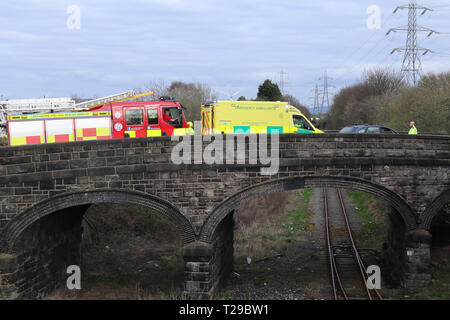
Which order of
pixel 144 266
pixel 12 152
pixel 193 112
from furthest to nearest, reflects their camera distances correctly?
pixel 193 112, pixel 144 266, pixel 12 152

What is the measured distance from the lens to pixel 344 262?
18250 millimetres

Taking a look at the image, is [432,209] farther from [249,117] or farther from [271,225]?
[271,225]

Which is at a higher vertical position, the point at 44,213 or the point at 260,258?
the point at 44,213

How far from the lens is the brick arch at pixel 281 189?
45.6ft

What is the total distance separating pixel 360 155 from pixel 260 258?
24.7ft

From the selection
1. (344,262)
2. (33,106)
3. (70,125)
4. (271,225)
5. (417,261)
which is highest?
(33,106)

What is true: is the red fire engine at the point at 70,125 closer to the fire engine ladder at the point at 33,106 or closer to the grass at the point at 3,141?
the fire engine ladder at the point at 33,106

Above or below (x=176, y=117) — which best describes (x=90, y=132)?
below

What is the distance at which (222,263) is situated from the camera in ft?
52.6

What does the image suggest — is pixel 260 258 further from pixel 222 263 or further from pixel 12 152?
pixel 12 152

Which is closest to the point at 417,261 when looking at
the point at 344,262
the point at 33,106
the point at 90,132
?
the point at 344,262

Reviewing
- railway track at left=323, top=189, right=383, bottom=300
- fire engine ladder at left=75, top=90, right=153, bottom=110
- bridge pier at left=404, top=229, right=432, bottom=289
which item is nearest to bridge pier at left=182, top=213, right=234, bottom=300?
railway track at left=323, top=189, right=383, bottom=300

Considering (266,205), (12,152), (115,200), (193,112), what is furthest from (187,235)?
(193,112)

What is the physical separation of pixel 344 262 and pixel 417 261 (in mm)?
3904
